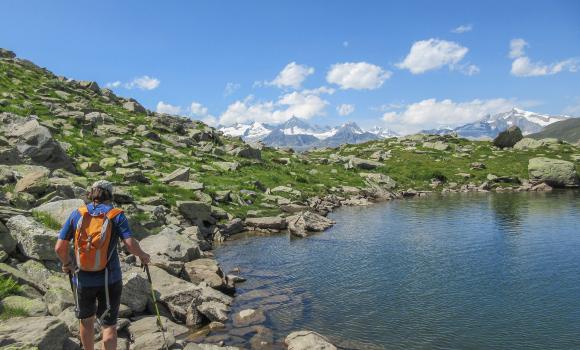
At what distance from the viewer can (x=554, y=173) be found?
228 ft

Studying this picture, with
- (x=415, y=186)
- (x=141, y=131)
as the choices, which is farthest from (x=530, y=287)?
(x=141, y=131)

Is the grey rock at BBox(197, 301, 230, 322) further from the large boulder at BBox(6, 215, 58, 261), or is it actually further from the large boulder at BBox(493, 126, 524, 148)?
the large boulder at BBox(493, 126, 524, 148)

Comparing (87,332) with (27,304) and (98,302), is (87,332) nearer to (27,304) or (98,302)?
(98,302)

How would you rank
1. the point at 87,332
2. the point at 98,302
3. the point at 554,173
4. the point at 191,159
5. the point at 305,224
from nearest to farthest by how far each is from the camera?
1. the point at 87,332
2. the point at 98,302
3. the point at 305,224
4. the point at 191,159
5. the point at 554,173

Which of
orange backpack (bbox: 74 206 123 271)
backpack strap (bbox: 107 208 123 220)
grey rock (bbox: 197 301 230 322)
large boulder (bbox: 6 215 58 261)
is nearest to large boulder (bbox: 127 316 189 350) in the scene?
grey rock (bbox: 197 301 230 322)

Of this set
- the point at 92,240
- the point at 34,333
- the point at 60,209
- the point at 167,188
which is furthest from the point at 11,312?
the point at 167,188

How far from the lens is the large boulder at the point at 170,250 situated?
21938 millimetres

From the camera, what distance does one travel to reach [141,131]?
216 feet

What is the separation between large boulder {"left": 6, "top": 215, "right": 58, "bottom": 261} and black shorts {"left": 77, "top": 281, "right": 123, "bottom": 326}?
624 centimetres

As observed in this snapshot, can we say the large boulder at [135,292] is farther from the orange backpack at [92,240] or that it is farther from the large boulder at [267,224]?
the large boulder at [267,224]

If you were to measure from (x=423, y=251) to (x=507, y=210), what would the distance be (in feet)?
75.7

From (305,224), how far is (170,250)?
52.7ft

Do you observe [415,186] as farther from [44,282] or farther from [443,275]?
[44,282]

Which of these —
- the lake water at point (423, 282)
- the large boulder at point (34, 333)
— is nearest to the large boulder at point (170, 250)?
the lake water at point (423, 282)
